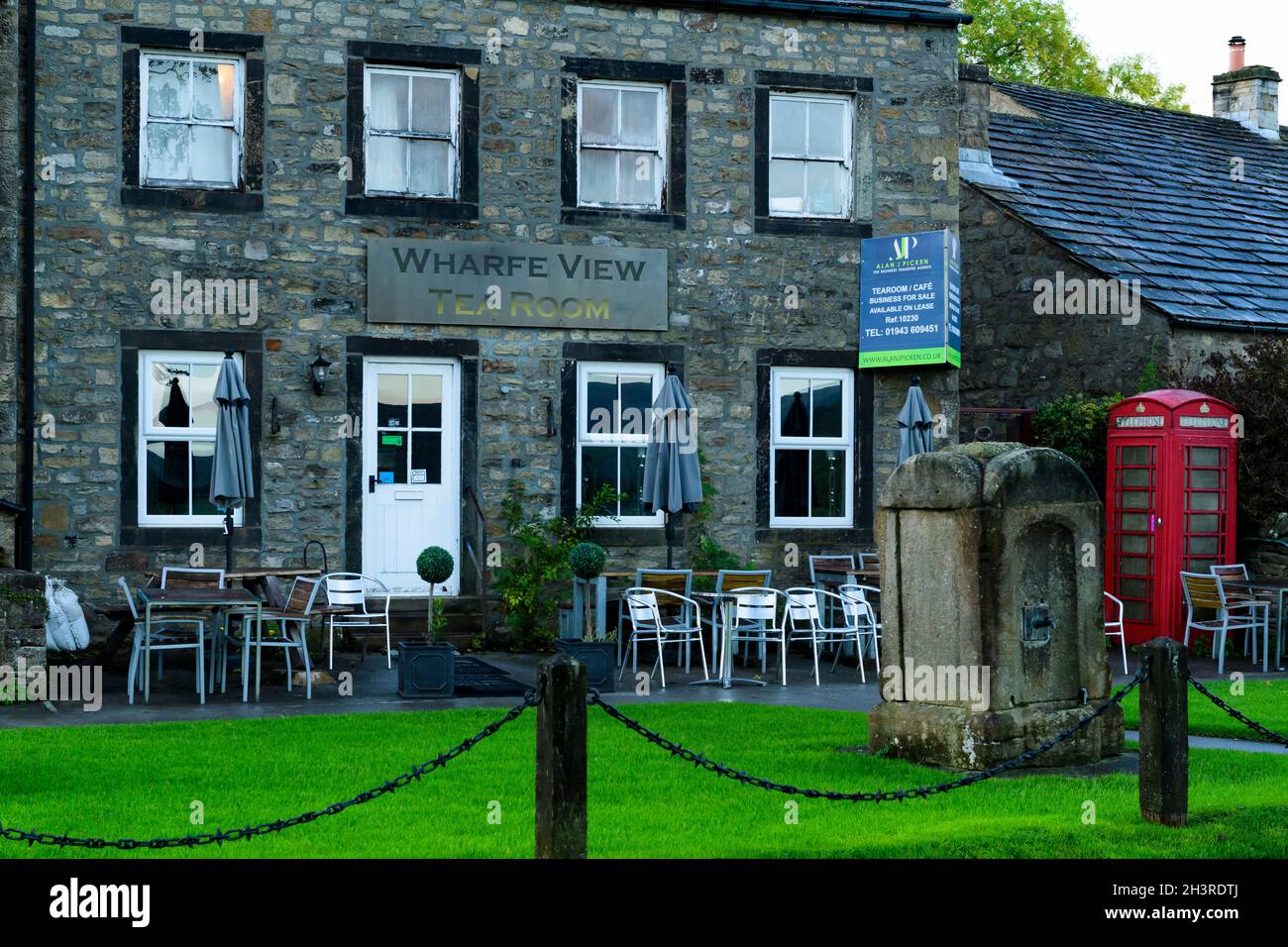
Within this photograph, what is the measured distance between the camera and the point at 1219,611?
49.3ft

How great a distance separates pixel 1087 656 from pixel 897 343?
7204 mm

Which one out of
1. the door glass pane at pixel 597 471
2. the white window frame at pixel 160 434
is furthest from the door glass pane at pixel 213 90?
the door glass pane at pixel 597 471

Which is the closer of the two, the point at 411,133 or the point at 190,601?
the point at 190,601

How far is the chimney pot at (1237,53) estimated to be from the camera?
27.2m

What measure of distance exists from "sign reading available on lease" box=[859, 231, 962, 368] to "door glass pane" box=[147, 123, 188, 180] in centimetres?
653

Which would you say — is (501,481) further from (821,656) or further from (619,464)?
(821,656)

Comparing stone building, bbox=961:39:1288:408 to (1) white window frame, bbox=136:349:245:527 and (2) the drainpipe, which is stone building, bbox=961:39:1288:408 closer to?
(1) white window frame, bbox=136:349:245:527

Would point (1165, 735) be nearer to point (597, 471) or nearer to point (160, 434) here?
point (597, 471)

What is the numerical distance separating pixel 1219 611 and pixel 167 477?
9.57 meters

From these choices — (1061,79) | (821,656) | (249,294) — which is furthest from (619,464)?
(1061,79)

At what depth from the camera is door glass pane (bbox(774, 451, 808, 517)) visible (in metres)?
16.3

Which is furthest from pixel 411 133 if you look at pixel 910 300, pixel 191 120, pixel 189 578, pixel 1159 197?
pixel 1159 197

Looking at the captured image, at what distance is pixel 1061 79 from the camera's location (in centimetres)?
3562
